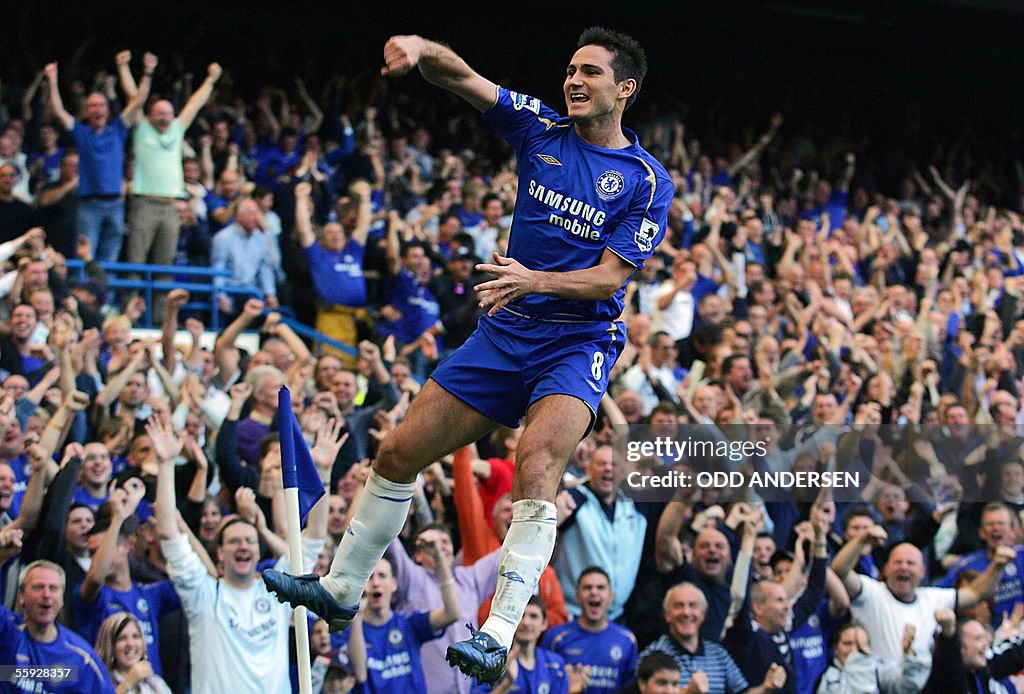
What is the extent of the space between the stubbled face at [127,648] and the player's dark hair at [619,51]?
13.6 ft

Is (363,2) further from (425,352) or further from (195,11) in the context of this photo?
(425,352)

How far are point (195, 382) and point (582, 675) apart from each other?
3.44 m

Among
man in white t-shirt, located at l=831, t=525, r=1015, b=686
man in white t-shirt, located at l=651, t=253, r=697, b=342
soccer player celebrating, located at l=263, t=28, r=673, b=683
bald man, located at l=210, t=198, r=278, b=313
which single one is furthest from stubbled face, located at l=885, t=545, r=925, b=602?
bald man, located at l=210, t=198, r=278, b=313

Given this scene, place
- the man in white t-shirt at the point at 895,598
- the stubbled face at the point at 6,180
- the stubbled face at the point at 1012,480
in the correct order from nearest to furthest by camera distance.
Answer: the man in white t-shirt at the point at 895,598
the stubbled face at the point at 1012,480
the stubbled face at the point at 6,180

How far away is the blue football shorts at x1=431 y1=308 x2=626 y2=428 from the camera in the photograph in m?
6.23

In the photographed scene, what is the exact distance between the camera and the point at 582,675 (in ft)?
30.4

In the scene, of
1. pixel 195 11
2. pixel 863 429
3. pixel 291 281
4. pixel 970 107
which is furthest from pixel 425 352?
pixel 970 107

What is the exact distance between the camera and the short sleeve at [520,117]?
648 centimetres

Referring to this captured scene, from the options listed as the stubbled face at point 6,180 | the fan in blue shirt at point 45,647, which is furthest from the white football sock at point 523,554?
the stubbled face at point 6,180

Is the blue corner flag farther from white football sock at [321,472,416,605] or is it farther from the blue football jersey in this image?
the blue football jersey

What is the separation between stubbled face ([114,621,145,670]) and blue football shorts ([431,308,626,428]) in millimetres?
2932

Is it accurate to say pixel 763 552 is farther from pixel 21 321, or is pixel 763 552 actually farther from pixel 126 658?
pixel 21 321

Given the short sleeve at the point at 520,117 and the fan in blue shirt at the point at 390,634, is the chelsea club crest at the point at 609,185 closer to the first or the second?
the short sleeve at the point at 520,117

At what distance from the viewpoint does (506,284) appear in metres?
5.91
